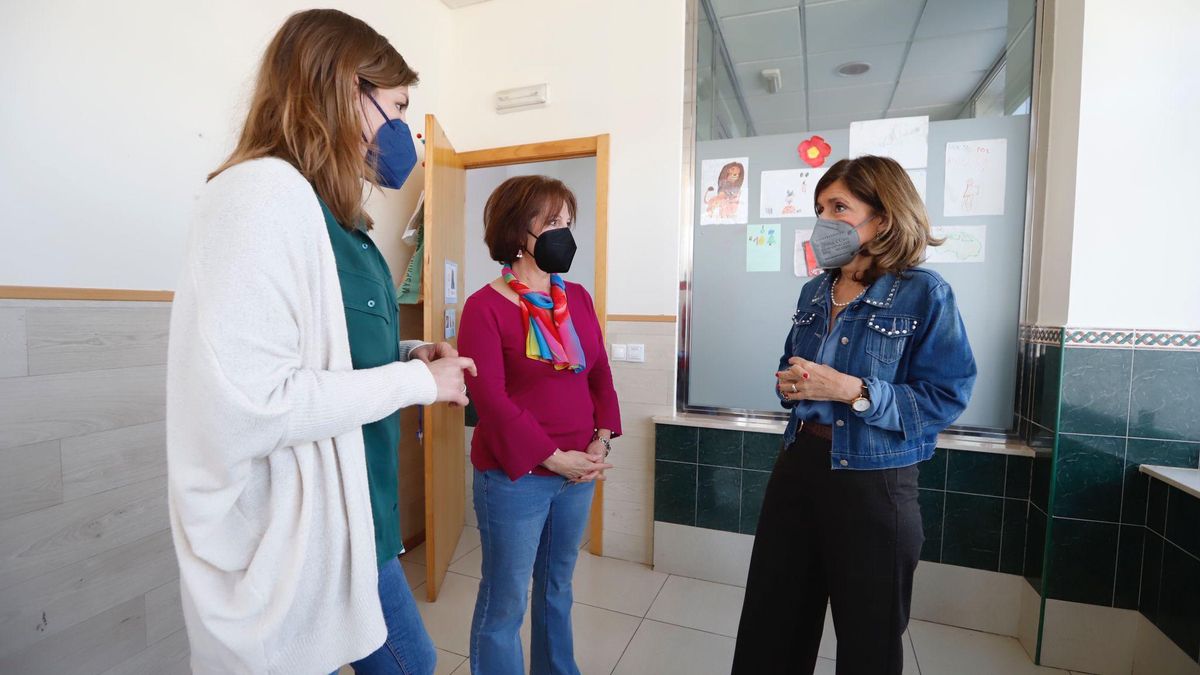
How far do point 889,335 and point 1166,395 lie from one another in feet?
4.42

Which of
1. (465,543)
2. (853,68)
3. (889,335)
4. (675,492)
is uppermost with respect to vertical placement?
(853,68)

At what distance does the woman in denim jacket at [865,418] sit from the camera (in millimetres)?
1188

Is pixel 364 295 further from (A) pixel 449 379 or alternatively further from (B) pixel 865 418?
(B) pixel 865 418

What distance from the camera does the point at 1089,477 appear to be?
1.88 meters

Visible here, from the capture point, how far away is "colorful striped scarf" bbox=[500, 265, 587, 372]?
1459 mm

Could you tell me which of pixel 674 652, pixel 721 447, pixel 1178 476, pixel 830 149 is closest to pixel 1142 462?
pixel 1178 476

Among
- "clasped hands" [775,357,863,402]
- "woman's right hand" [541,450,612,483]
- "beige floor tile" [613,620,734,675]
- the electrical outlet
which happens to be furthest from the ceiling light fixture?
"beige floor tile" [613,620,734,675]

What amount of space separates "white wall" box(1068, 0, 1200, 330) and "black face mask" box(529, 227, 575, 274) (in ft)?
5.71

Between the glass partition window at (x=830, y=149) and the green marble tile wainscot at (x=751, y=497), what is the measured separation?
0.29m

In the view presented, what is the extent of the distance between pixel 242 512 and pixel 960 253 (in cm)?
250

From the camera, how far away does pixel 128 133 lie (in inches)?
63.3

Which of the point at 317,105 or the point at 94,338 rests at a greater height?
the point at 317,105

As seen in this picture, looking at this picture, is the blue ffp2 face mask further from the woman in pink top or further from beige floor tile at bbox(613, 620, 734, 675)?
beige floor tile at bbox(613, 620, 734, 675)

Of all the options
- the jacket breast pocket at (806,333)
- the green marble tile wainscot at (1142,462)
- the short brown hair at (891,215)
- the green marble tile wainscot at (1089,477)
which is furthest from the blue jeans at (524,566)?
the green marble tile wainscot at (1142,462)
